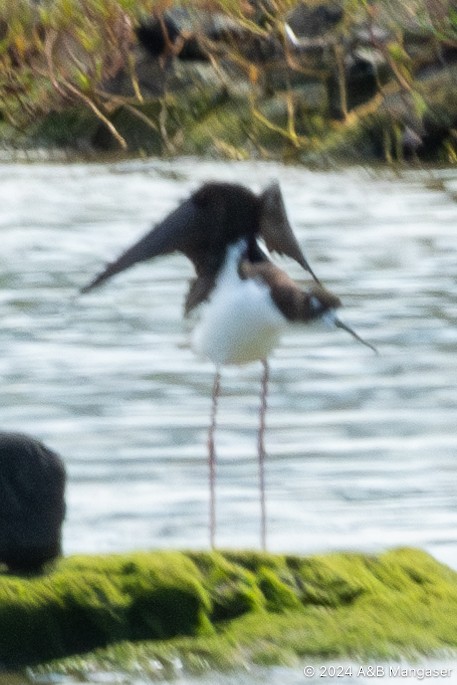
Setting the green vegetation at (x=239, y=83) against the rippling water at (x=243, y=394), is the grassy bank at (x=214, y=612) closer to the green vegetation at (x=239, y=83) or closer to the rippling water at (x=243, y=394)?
the rippling water at (x=243, y=394)

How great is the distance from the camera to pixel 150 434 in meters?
7.27

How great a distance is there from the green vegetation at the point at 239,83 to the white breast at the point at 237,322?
443 inches

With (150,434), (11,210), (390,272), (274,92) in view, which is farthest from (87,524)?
(274,92)

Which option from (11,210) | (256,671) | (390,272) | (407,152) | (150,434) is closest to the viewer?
(256,671)

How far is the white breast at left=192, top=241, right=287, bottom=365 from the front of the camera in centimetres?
615

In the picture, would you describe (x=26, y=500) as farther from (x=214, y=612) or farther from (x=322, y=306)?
(x=322, y=306)

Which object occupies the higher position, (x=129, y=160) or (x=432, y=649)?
(x=432, y=649)

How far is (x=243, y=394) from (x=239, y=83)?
11771 millimetres

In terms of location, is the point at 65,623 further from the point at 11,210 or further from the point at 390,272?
the point at 11,210

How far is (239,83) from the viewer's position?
19.5 metres

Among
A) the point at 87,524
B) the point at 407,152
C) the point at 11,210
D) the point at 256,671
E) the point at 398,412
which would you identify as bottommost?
the point at 407,152

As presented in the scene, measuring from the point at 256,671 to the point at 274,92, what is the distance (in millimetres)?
15066

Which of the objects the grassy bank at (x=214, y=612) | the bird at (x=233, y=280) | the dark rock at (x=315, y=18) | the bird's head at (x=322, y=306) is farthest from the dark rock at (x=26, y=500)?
A: the dark rock at (x=315, y=18)

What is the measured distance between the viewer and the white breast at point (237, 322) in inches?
242
